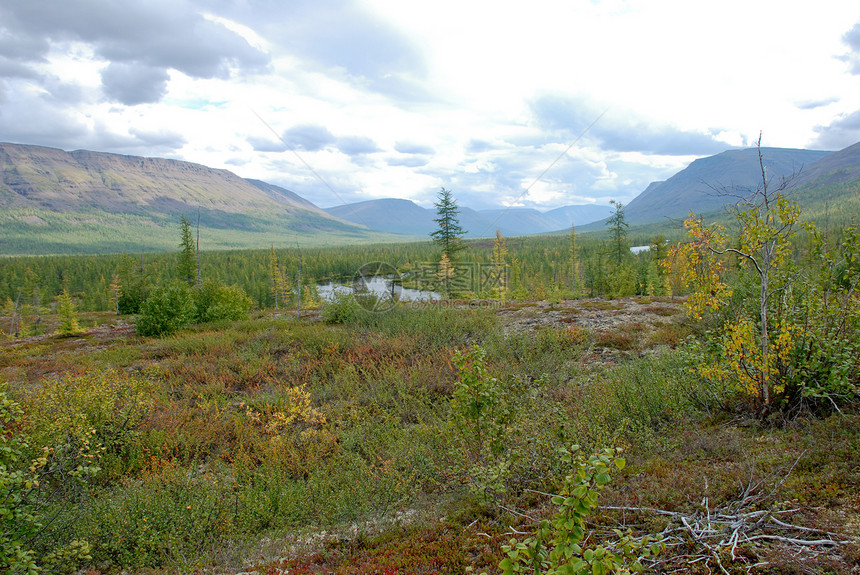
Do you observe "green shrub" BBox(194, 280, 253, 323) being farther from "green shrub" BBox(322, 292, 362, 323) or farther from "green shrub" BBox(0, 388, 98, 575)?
"green shrub" BBox(0, 388, 98, 575)

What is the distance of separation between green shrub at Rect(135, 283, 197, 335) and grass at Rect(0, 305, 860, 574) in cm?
1138

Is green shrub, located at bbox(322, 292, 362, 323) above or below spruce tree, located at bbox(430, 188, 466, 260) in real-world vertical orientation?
below

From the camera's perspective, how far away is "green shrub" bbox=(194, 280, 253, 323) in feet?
78.1

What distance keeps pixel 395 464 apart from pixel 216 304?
22457mm

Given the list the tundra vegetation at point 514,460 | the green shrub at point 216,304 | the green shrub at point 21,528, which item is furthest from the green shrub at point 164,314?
the green shrub at point 21,528

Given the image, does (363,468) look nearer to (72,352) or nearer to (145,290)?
(72,352)

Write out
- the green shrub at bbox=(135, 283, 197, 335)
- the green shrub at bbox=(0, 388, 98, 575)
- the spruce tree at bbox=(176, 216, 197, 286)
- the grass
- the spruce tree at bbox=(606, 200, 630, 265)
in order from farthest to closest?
the spruce tree at bbox=(606, 200, 630, 265)
the spruce tree at bbox=(176, 216, 197, 286)
the green shrub at bbox=(135, 283, 197, 335)
the grass
the green shrub at bbox=(0, 388, 98, 575)

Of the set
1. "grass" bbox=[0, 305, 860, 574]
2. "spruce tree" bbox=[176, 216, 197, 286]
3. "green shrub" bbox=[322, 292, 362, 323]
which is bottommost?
"grass" bbox=[0, 305, 860, 574]

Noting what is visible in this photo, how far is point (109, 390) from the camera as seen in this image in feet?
26.2

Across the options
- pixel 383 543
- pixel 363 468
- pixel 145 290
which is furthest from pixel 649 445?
pixel 145 290

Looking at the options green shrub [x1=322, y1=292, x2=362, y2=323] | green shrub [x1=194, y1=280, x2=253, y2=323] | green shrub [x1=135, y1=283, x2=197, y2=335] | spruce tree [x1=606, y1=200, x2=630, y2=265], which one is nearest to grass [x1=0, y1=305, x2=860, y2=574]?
green shrub [x1=322, y1=292, x2=362, y2=323]

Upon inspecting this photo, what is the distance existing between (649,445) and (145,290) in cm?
4968

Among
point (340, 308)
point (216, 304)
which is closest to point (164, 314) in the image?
point (216, 304)

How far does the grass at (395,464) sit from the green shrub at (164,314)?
11.4 m
